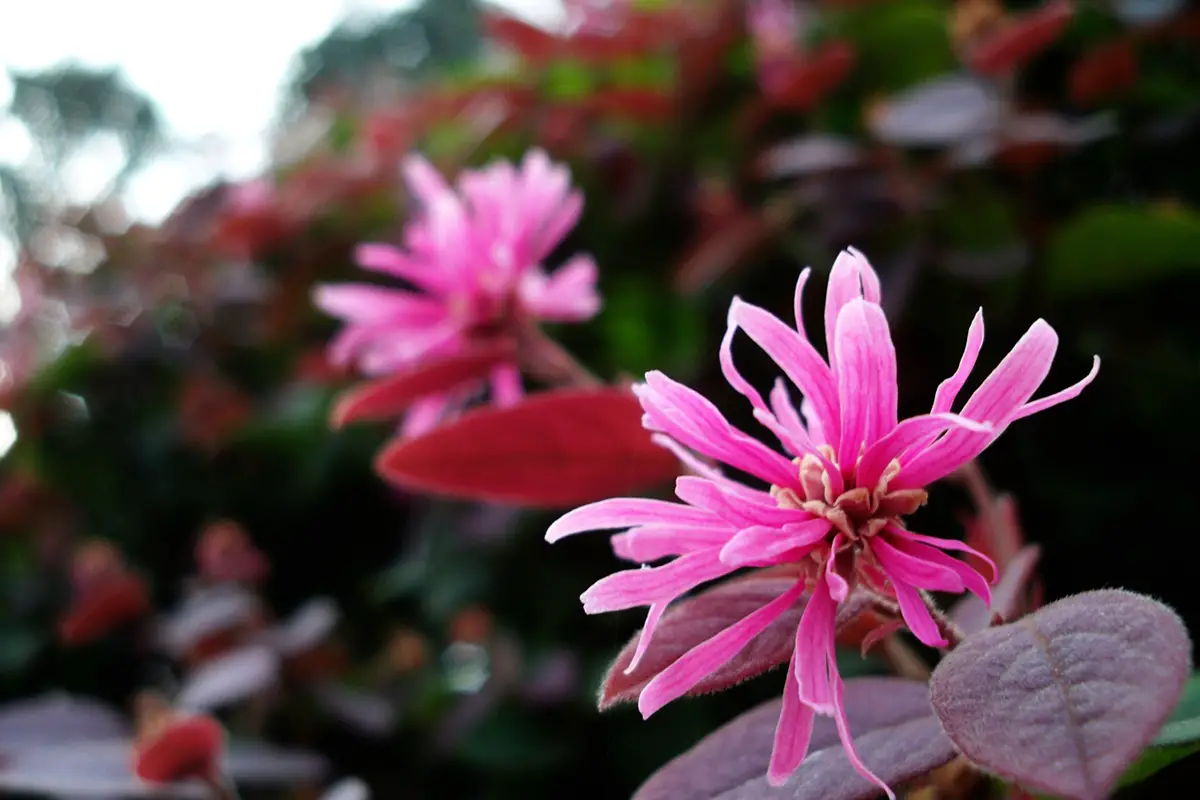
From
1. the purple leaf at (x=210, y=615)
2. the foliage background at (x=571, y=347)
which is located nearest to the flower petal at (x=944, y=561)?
the foliage background at (x=571, y=347)

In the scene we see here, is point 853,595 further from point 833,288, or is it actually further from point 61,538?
point 61,538

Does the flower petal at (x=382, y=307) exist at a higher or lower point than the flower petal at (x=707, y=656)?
higher

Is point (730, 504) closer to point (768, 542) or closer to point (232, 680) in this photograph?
point (768, 542)

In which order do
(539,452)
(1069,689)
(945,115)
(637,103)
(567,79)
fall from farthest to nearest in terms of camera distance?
1. (567,79)
2. (637,103)
3. (945,115)
4. (539,452)
5. (1069,689)

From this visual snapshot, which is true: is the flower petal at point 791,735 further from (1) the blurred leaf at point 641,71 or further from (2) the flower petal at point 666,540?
(1) the blurred leaf at point 641,71

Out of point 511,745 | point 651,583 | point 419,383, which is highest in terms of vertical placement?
point 419,383

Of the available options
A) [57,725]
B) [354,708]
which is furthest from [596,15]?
[57,725]

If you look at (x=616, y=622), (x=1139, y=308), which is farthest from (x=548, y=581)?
(x=1139, y=308)
